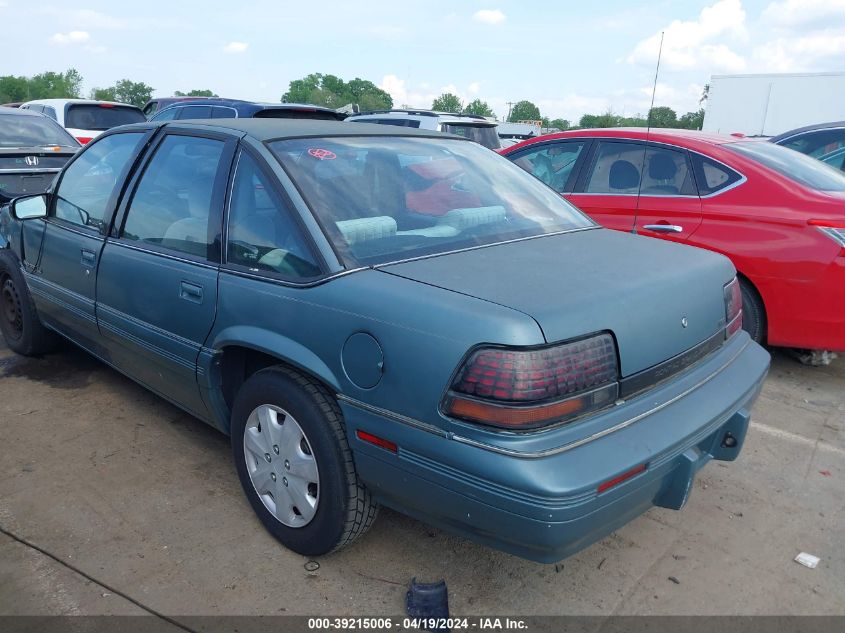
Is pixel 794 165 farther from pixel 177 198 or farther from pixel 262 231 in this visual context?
pixel 177 198

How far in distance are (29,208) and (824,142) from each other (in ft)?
23.1

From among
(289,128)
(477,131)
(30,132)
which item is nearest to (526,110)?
(477,131)

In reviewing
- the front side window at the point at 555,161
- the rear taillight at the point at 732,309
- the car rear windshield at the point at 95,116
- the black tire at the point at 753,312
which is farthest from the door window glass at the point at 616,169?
the car rear windshield at the point at 95,116

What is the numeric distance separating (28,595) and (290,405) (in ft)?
3.67

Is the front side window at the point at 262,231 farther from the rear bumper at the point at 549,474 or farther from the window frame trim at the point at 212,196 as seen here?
the rear bumper at the point at 549,474

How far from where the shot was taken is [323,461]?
2.32 m

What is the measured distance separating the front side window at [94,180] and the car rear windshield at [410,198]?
4.11 ft

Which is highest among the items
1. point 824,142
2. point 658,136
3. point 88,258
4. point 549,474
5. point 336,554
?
point 658,136

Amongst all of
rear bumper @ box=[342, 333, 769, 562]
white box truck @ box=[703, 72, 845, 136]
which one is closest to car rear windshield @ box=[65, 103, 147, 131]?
rear bumper @ box=[342, 333, 769, 562]

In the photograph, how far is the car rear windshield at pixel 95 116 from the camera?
1081cm

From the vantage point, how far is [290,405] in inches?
94.4

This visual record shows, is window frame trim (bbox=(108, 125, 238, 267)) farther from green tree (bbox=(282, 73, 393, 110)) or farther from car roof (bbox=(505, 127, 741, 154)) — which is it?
green tree (bbox=(282, 73, 393, 110))

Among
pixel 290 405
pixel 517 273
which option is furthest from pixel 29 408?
pixel 517 273

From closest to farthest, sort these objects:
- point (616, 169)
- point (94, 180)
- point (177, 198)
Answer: point (177, 198) → point (94, 180) → point (616, 169)
